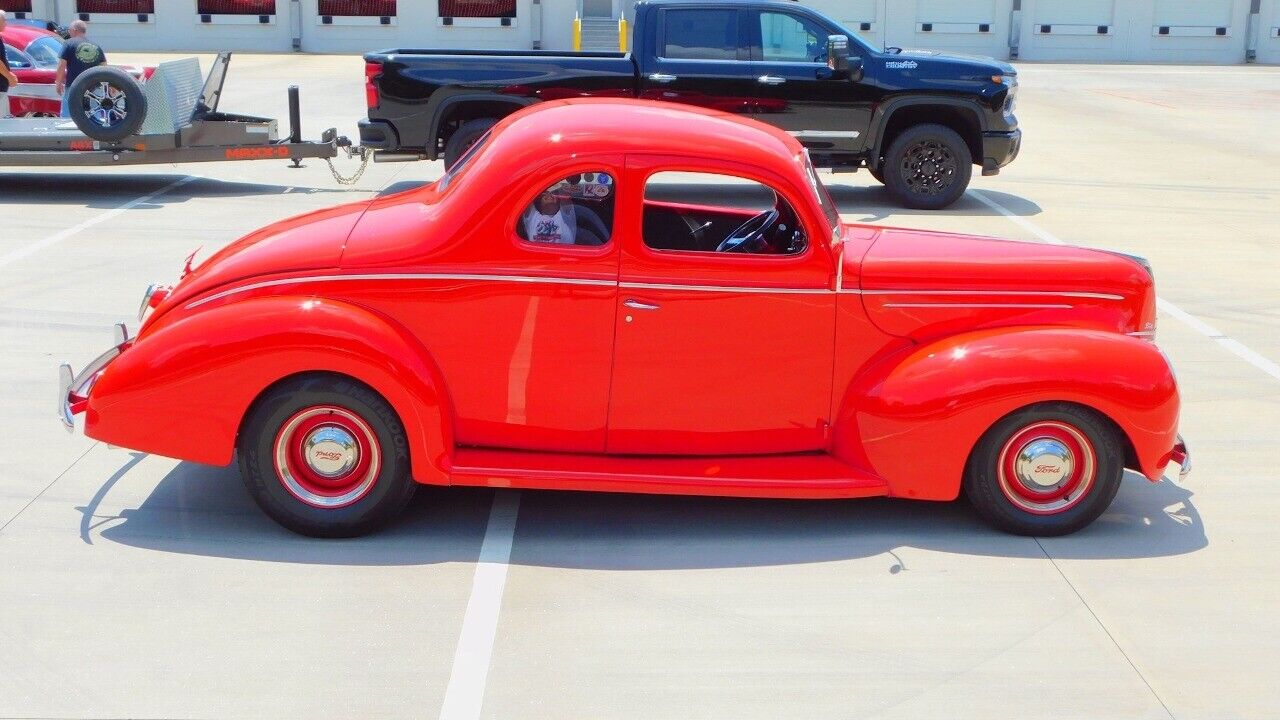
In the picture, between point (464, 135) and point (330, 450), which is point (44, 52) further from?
point (330, 450)

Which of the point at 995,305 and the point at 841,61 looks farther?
the point at 841,61

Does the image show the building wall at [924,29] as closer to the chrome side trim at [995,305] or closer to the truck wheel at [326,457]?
the chrome side trim at [995,305]

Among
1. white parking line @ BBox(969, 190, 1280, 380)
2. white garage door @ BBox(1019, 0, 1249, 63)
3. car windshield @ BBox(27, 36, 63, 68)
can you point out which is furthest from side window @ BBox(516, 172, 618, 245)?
white garage door @ BBox(1019, 0, 1249, 63)

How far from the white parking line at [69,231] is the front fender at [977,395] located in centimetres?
744

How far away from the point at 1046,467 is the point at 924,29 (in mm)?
34963

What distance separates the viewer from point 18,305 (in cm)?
871

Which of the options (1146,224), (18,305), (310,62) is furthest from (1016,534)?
(310,62)

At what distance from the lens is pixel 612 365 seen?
17.4ft

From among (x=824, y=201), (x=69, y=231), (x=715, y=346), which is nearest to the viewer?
(x=715, y=346)

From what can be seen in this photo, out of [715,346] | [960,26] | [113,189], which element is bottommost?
[113,189]

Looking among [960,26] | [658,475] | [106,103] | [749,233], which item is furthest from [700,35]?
[960,26]

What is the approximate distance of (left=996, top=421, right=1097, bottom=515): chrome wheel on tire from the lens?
5.39 meters

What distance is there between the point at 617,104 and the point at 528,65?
6.82m

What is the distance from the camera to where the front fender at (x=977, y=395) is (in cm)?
526
